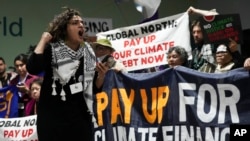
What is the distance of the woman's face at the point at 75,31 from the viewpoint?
3.86 metres

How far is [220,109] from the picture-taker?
188 inches

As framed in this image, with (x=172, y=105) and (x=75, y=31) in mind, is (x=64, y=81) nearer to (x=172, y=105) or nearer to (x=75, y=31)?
(x=75, y=31)

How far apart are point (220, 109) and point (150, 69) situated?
197cm

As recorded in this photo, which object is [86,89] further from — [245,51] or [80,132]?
[245,51]

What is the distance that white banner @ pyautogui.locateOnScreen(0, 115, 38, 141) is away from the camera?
6.28 m

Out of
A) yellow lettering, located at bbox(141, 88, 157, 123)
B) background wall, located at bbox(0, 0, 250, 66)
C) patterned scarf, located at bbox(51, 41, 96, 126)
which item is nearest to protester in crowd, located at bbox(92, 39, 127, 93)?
yellow lettering, located at bbox(141, 88, 157, 123)

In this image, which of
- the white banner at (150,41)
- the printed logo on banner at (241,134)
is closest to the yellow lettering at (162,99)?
the white banner at (150,41)

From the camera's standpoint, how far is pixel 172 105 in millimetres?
5074

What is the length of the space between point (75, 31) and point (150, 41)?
259 cm

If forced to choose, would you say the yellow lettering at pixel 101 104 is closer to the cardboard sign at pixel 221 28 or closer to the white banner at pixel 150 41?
the white banner at pixel 150 41

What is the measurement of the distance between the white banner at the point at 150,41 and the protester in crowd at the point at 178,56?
266 mm

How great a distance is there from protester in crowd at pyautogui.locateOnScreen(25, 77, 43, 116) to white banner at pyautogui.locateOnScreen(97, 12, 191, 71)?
0.97 meters

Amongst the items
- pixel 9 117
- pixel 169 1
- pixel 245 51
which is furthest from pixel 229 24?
pixel 169 1

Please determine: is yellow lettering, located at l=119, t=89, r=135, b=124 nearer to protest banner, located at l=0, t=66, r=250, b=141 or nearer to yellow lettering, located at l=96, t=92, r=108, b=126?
protest banner, located at l=0, t=66, r=250, b=141
